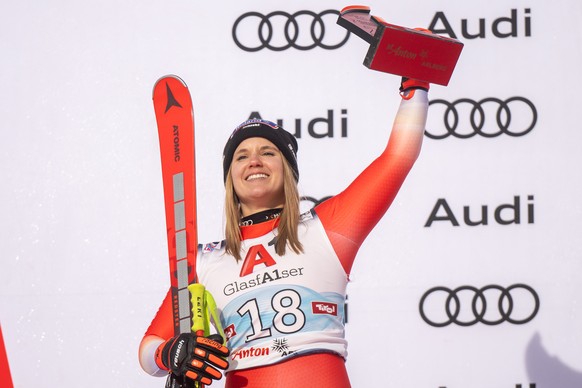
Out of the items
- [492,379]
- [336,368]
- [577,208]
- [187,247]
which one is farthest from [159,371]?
[577,208]

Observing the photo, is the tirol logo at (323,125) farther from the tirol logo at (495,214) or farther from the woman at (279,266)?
the woman at (279,266)

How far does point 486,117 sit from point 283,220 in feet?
3.90

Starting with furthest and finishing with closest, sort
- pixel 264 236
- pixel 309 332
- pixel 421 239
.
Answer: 1. pixel 421 239
2. pixel 264 236
3. pixel 309 332

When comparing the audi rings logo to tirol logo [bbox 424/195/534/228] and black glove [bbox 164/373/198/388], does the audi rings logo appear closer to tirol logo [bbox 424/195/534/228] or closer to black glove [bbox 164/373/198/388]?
tirol logo [bbox 424/195/534/228]

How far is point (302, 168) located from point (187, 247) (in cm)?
91

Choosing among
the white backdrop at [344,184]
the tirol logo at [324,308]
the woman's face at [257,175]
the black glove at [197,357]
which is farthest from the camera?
the white backdrop at [344,184]

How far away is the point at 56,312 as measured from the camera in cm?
288

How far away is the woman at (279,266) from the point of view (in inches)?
72.7

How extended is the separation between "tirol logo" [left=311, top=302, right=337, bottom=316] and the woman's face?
31cm

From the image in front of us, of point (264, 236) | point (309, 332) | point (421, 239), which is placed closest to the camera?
point (309, 332)

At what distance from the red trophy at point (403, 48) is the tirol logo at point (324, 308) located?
1.85ft

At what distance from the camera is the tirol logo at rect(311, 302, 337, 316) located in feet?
6.16

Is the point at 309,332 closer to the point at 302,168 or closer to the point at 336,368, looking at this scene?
the point at 336,368

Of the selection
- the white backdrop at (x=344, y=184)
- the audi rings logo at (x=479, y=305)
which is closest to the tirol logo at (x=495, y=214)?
the white backdrop at (x=344, y=184)
